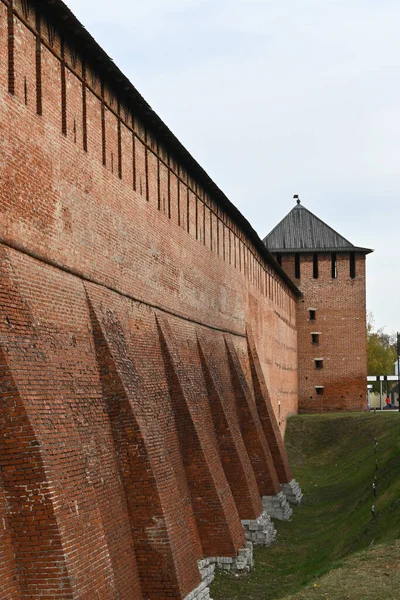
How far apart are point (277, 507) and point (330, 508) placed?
150 centimetres

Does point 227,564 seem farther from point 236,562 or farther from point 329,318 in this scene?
point 329,318

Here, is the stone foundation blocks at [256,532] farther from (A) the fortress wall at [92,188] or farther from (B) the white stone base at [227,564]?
(A) the fortress wall at [92,188]

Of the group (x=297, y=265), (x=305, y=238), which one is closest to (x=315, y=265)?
(x=297, y=265)

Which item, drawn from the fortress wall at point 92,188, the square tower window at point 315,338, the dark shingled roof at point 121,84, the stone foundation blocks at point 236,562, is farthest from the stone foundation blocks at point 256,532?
the square tower window at point 315,338

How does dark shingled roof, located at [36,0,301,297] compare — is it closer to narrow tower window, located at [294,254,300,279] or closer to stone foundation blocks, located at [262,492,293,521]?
stone foundation blocks, located at [262,492,293,521]

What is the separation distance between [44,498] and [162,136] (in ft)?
29.0

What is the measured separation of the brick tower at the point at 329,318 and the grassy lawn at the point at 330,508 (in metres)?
4.41

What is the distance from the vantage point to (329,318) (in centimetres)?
3975

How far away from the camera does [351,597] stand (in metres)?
10.1

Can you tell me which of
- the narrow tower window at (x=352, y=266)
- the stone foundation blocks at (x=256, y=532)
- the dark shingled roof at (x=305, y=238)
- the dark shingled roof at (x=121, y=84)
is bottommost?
the stone foundation blocks at (x=256, y=532)

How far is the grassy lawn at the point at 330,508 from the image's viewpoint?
1389 centimetres

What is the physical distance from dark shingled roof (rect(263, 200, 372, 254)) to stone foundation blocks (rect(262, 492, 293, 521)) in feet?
66.1

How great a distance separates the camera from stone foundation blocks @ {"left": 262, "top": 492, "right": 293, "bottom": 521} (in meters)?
20.7

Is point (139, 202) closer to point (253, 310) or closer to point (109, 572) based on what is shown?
point (109, 572)
